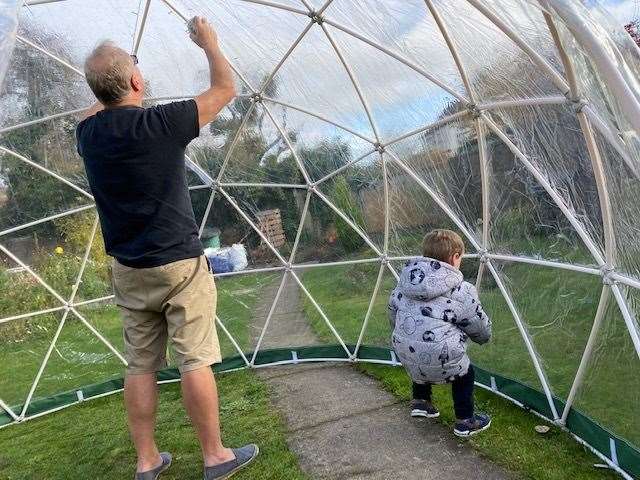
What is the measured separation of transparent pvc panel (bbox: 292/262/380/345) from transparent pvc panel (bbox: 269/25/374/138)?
2.28 meters

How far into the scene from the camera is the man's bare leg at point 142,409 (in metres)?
4.33

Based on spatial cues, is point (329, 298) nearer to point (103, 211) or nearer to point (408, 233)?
point (408, 233)

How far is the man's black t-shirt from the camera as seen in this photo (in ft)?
12.3

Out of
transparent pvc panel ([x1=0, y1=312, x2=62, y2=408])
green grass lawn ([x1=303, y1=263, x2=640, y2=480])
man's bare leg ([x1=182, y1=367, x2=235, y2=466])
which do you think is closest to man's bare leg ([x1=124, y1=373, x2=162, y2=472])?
man's bare leg ([x1=182, y1=367, x2=235, y2=466])

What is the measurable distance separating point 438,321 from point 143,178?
2742 millimetres

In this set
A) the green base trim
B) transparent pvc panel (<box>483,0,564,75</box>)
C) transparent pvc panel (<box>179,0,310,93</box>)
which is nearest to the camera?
transparent pvc panel (<box>483,0,564,75</box>)

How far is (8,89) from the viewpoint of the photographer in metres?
6.22

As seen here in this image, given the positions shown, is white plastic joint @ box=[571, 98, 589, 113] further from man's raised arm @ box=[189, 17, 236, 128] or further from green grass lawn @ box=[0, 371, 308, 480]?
green grass lawn @ box=[0, 371, 308, 480]

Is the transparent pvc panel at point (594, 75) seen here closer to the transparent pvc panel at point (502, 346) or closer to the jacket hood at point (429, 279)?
the jacket hood at point (429, 279)

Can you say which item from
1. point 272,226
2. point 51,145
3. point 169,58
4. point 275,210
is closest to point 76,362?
point 51,145

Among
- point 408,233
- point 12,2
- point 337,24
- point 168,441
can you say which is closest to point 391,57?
point 337,24

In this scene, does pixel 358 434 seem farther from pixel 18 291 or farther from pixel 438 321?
pixel 18 291

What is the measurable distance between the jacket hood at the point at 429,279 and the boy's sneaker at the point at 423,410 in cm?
125

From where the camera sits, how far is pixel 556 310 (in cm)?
526
